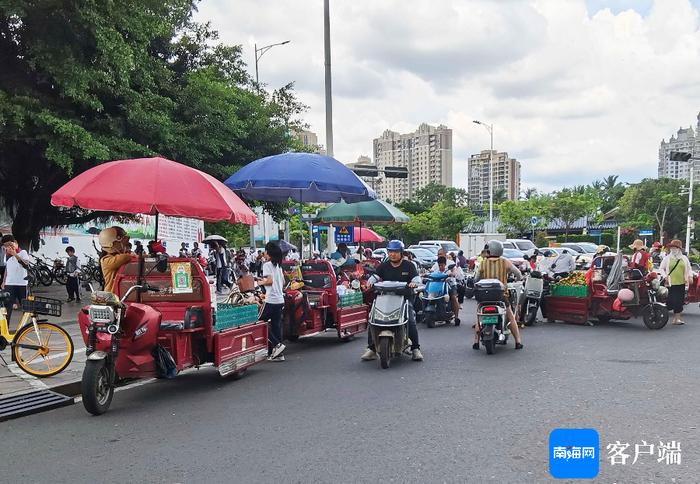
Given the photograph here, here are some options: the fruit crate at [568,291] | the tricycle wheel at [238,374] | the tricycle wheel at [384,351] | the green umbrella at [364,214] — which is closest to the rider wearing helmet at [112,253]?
the tricycle wheel at [238,374]

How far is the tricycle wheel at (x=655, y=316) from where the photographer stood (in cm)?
1092

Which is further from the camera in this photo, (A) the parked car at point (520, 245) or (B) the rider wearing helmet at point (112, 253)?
(A) the parked car at point (520, 245)

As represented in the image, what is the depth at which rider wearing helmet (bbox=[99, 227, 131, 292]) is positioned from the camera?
683 cm

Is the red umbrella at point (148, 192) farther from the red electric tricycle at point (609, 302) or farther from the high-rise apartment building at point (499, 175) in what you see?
the high-rise apartment building at point (499, 175)

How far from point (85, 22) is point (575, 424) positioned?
10.9m

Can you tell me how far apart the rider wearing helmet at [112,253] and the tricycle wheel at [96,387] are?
1.39m

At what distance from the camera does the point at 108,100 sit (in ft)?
43.9

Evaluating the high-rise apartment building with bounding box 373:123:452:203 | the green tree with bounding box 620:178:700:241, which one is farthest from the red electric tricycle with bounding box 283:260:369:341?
the high-rise apartment building with bounding box 373:123:452:203

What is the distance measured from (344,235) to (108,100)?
8055mm

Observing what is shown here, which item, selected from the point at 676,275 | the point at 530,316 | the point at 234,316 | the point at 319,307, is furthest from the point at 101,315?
the point at 676,275

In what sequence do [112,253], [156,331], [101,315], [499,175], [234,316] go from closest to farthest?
[101,315] → [156,331] → [112,253] → [234,316] → [499,175]

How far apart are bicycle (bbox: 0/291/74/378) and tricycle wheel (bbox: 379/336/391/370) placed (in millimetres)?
3980

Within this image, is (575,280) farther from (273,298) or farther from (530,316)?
(273,298)

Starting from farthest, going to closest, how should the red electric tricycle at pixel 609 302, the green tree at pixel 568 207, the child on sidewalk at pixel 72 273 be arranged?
the green tree at pixel 568 207
the child on sidewalk at pixel 72 273
the red electric tricycle at pixel 609 302
